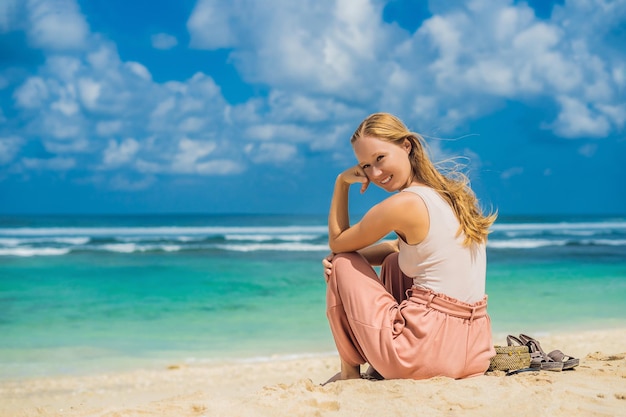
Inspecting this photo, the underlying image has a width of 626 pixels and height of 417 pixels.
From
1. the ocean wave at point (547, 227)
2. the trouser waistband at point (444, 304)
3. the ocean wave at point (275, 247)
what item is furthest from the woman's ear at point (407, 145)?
the ocean wave at point (547, 227)

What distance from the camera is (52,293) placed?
10539 millimetres

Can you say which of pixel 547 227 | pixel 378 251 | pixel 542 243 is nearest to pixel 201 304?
pixel 378 251

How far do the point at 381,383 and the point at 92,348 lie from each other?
433 cm

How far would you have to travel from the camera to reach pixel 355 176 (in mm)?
3395

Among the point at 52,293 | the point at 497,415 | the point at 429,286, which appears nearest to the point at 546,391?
the point at 497,415

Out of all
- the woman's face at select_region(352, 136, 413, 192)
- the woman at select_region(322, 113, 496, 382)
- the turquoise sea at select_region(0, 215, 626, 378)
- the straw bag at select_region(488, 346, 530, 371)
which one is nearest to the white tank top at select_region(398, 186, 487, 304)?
the woman at select_region(322, 113, 496, 382)

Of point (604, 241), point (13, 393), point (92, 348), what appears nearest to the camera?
point (13, 393)

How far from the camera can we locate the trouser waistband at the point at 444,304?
3.16 m

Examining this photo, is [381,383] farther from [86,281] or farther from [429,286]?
[86,281]

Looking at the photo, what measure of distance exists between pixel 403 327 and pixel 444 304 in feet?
0.78

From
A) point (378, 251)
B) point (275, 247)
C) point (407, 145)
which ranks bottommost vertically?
point (378, 251)

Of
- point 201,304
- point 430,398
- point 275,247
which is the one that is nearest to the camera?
point 430,398

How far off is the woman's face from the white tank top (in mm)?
147

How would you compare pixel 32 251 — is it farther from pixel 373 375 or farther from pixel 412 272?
pixel 412 272
